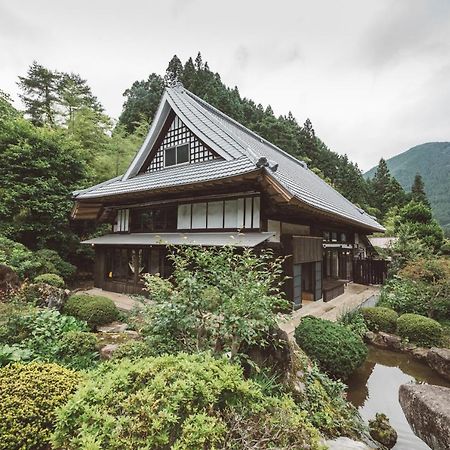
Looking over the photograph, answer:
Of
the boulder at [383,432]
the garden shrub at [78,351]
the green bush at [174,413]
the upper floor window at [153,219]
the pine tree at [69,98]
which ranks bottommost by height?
the boulder at [383,432]

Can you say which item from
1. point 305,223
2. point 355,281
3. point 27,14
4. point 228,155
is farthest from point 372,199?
point 27,14

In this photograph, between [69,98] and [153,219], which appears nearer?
[153,219]

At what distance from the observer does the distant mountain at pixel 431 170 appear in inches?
2825

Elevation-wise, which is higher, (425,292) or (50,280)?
(50,280)

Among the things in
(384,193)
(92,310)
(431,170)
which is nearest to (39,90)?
(92,310)

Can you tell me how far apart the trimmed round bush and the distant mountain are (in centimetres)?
6346

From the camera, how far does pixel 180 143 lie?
11.6 m

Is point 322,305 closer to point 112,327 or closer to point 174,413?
point 112,327

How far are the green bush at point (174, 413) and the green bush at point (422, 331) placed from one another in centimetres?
681

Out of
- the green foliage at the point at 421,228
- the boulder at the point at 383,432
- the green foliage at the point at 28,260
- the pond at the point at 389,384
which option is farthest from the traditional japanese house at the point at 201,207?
the green foliage at the point at 421,228

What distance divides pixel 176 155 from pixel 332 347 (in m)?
9.14

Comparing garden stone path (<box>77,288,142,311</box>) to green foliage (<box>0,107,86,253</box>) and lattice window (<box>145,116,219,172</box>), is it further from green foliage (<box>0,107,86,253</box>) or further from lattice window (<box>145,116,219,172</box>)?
lattice window (<box>145,116,219,172</box>)

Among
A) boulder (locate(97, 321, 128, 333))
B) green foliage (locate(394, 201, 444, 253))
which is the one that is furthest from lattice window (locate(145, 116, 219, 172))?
green foliage (locate(394, 201, 444, 253))

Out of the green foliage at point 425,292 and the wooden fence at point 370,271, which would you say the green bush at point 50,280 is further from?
the wooden fence at point 370,271
